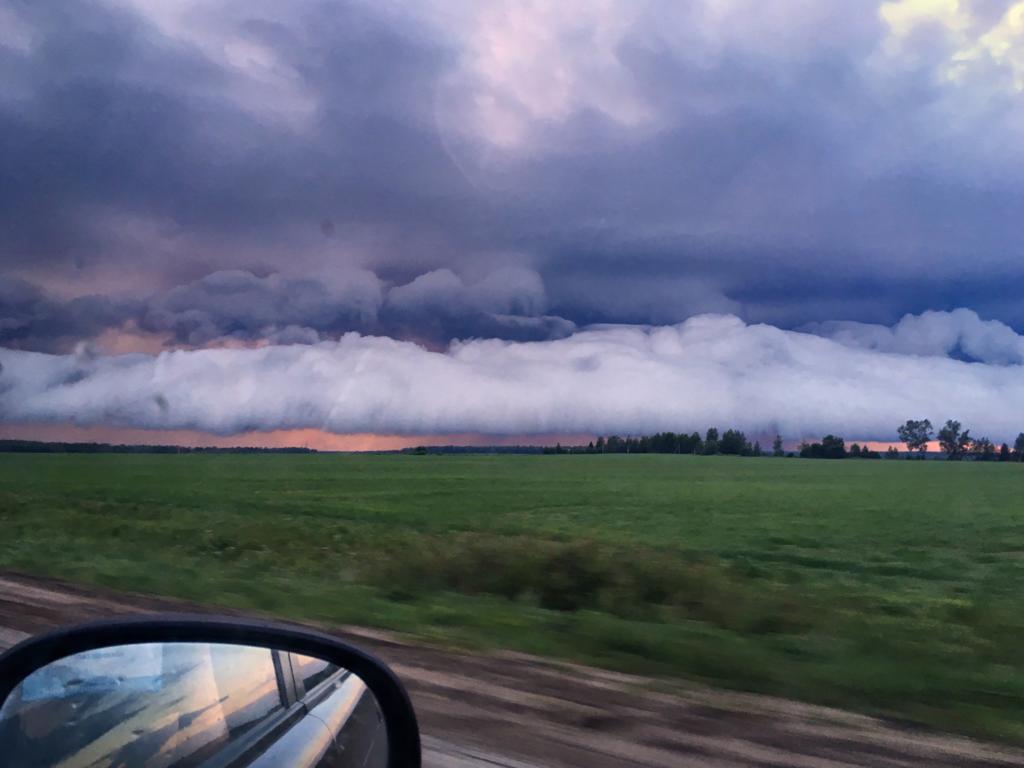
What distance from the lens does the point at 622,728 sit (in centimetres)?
566

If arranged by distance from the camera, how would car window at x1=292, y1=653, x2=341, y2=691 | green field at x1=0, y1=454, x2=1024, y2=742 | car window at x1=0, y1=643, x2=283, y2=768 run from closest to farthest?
car window at x1=0, y1=643, x2=283, y2=768, car window at x1=292, y1=653, x2=341, y2=691, green field at x1=0, y1=454, x2=1024, y2=742

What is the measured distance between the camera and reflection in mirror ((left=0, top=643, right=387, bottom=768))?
2.12 meters

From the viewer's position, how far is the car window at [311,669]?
2734mm

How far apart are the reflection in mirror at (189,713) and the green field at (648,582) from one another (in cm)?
497

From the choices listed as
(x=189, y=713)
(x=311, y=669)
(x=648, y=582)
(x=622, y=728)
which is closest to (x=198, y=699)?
(x=189, y=713)

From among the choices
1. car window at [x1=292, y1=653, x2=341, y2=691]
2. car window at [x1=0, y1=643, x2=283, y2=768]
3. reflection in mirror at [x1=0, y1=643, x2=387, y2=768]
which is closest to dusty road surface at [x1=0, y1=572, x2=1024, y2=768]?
car window at [x1=292, y1=653, x2=341, y2=691]

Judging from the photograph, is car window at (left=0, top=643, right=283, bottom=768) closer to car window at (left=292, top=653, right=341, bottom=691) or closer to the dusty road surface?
car window at (left=292, top=653, right=341, bottom=691)

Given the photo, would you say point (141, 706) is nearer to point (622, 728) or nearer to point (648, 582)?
point (622, 728)

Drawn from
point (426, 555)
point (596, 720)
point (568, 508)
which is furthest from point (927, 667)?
point (568, 508)

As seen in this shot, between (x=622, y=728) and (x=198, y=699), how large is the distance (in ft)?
12.7

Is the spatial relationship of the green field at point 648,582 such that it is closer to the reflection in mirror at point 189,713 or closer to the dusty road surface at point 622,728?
the dusty road surface at point 622,728

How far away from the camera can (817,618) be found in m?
9.95

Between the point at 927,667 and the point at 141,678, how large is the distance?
7.20 metres

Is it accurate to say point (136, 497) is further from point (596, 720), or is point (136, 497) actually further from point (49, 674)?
point (49, 674)
